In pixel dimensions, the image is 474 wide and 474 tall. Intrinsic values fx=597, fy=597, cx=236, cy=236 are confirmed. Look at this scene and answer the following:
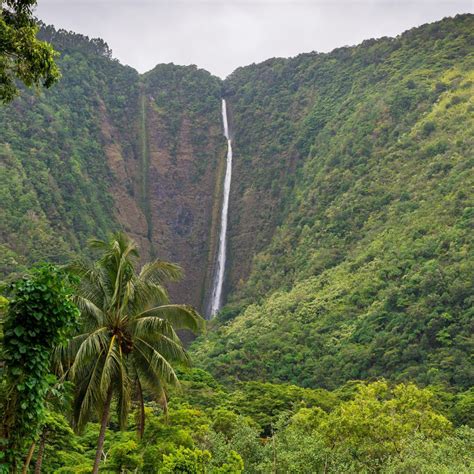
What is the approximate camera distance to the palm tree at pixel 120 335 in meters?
12.5

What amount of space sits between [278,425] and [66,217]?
180ft

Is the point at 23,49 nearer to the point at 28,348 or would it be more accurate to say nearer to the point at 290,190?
the point at 28,348

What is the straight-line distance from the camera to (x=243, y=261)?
81.9m

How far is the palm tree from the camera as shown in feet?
41.1

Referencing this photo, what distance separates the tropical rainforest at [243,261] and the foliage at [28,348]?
0.03 metres

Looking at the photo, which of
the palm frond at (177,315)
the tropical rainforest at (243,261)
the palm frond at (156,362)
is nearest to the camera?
the tropical rainforest at (243,261)

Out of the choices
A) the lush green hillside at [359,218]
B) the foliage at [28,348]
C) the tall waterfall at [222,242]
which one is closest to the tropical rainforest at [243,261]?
the foliage at [28,348]

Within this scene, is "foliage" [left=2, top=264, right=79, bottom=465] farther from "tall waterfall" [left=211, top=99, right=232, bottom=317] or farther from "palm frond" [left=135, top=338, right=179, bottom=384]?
"tall waterfall" [left=211, top=99, right=232, bottom=317]

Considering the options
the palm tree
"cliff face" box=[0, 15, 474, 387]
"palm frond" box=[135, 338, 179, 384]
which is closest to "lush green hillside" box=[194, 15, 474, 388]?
"cliff face" box=[0, 15, 474, 387]

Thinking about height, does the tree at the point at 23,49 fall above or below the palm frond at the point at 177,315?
above

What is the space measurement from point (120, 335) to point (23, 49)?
20.9ft

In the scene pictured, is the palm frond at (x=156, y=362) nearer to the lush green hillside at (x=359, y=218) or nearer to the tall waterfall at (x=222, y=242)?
the lush green hillside at (x=359, y=218)

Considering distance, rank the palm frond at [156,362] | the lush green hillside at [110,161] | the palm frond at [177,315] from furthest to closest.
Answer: the lush green hillside at [110,161]
the palm frond at [177,315]
the palm frond at [156,362]

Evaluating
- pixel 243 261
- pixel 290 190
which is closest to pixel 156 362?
pixel 243 261
